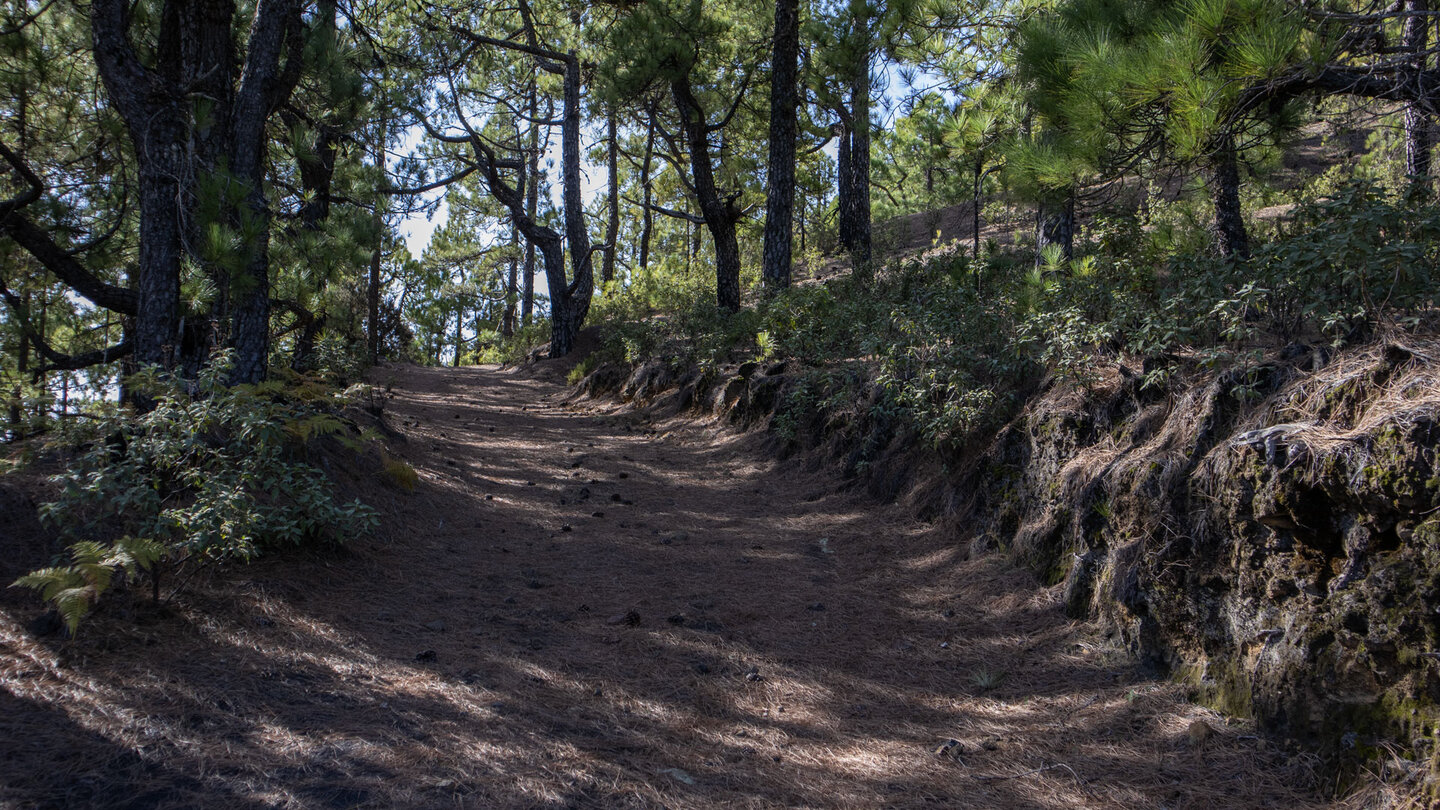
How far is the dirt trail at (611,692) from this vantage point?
273 cm

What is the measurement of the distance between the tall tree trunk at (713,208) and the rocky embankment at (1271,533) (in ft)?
26.3

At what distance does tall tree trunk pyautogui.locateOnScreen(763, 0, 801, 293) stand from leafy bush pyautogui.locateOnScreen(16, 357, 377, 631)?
25.8 feet

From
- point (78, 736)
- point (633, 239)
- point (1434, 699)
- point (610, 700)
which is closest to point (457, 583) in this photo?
point (610, 700)

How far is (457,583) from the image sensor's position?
4.93m

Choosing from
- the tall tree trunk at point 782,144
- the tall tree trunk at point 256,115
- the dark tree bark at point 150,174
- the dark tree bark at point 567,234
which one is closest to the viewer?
the dark tree bark at point 150,174

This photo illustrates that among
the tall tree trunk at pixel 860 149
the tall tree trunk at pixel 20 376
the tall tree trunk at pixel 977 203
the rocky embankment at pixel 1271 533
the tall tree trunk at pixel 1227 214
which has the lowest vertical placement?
the rocky embankment at pixel 1271 533

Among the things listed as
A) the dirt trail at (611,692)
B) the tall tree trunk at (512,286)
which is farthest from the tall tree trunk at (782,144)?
the tall tree trunk at (512,286)

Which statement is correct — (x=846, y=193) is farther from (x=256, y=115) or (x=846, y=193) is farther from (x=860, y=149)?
(x=256, y=115)

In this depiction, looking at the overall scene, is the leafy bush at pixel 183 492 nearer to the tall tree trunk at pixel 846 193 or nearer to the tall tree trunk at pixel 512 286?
the tall tree trunk at pixel 846 193

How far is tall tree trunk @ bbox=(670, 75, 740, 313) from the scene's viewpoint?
12.5 metres

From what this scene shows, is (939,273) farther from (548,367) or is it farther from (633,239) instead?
(633,239)

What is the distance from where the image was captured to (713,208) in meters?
12.7

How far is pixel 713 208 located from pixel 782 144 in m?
1.63

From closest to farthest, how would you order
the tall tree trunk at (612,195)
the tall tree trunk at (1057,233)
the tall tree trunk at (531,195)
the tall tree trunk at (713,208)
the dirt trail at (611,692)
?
the dirt trail at (611,692), the tall tree trunk at (1057,233), the tall tree trunk at (713,208), the tall tree trunk at (612,195), the tall tree trunk at (531,195)
